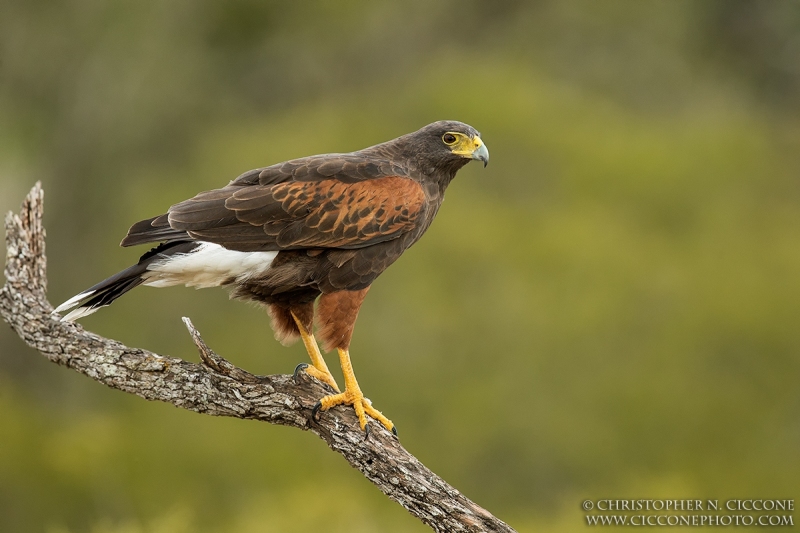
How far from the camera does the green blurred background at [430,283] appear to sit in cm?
1461

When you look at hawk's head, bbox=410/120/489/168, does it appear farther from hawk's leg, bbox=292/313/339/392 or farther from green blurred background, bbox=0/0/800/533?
Answer: green blurred background, bbox=0/0/800/533

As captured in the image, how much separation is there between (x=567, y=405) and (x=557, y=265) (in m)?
2.68

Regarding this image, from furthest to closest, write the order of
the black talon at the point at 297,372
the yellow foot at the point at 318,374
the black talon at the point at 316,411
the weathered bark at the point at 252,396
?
the yellow foot at the point at 318,374 → the black talon at the point at 297,372 → the black talon at the point at 316,411 → the weathered bark at the point at 252,396

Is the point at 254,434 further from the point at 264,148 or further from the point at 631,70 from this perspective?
the point at 631,70

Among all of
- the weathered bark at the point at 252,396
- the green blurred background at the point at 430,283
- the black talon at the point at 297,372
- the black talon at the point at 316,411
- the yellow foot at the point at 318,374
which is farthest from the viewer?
the green blurred background at the point at 430,283

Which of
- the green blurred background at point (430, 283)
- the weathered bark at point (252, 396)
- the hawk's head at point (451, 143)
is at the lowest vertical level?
the weathered bark at point (252, 396)

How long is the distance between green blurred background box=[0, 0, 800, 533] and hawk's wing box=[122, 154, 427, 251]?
6.94 metres

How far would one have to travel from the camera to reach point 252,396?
17.8 ft

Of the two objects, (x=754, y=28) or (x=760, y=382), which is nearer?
(x=760, y=382)

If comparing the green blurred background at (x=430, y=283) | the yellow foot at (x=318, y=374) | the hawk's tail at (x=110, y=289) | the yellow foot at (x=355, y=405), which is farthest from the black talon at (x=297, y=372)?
the green blurred background at (x=430, y=283)

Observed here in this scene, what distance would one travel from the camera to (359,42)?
65.2ft

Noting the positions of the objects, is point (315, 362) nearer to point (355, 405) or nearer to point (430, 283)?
point (355, 405)

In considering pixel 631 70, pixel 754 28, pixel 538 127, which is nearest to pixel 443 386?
pixel 538 127

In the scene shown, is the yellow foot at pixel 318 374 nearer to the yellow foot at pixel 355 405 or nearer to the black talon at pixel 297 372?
the black talon at pixel 297 372
